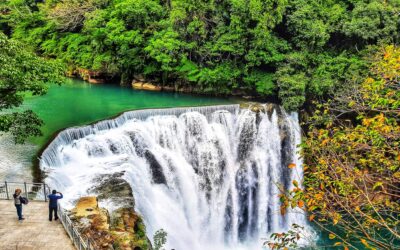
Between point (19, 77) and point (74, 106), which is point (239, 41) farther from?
point (19, 77)

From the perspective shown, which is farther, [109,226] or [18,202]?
[109,226]

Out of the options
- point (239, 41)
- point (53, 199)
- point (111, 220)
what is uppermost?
point (239, 41)

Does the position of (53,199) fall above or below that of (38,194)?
above

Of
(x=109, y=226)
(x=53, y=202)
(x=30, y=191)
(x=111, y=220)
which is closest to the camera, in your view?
(x=53, y=202)

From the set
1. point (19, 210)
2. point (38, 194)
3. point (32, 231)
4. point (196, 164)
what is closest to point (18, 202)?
point (19, 210)

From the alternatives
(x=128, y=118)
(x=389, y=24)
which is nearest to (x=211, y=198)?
(x=128, y=118)

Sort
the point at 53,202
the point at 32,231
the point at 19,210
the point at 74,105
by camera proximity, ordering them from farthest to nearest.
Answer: the point at 74,105 → the point at 19,210 → the point at 53,202 → the point at 32,231

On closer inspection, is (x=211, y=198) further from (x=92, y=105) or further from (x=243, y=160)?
(x=92, y=105)
